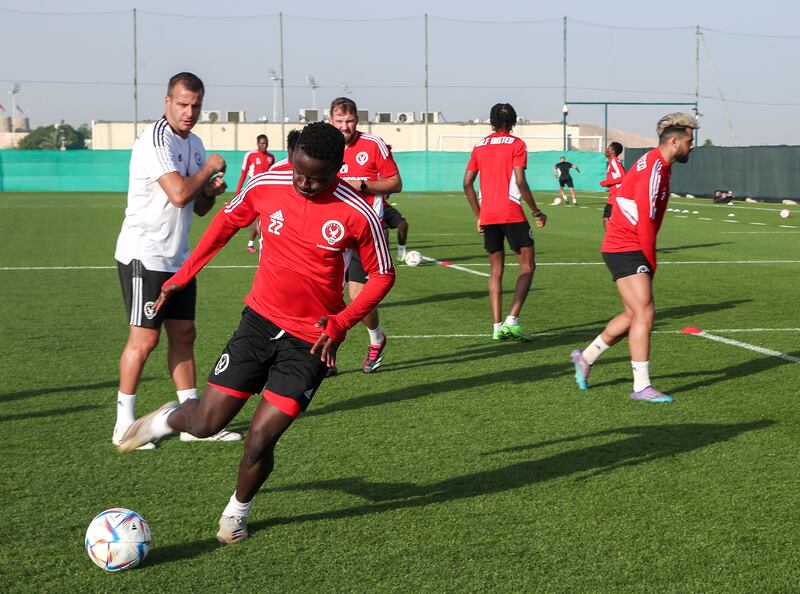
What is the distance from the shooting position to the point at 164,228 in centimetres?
648

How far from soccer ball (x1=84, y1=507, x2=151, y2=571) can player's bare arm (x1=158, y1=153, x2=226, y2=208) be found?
2004 millimetres

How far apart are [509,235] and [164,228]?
5054mm

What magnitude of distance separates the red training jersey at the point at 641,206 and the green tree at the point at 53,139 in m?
131

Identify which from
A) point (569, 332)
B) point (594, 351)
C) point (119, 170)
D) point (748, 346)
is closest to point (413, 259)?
point (569, 332)

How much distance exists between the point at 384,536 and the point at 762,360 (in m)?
5.48

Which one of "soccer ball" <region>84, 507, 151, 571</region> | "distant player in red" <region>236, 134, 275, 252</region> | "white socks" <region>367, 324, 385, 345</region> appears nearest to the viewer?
"soccer ball" <region>84, 507, 151, 571</region>

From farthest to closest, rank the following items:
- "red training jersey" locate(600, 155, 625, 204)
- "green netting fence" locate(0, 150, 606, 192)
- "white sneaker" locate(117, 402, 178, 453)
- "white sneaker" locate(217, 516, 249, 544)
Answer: "green netting fence" locate(0, 150, 606, 192), "red training jersey" locate(600, 155, 625, 204), "white sneaker" locate(117, 402, 178, 453), "white sneaker" locate(217, 516, 249, 544)

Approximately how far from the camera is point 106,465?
618 centimetres

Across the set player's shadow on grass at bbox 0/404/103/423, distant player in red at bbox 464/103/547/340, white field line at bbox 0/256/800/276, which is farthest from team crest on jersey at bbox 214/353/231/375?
white field line at bbox 0/256/800/276

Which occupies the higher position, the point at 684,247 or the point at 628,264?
the point at 628,264

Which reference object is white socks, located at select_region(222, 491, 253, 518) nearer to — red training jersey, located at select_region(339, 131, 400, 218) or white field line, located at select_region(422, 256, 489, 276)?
red training jersey, located at select_region(339, 131, 400, 218)

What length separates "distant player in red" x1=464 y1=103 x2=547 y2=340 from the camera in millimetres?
10711

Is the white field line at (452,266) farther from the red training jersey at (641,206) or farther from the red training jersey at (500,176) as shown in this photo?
the red training jersey at (641,206)

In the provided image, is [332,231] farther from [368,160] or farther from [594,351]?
[368,160]
